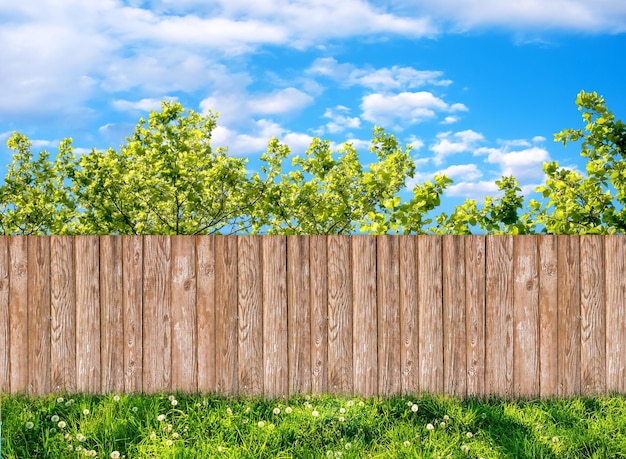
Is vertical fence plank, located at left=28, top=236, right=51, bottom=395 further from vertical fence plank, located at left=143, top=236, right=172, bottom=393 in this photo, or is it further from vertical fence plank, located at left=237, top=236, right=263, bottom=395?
vertical fence plank, located at left=237, top=236, right=263, bottom=395

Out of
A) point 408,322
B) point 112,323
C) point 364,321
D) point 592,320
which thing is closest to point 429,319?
point 408,322

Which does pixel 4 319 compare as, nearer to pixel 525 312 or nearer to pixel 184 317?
pixel 184 317

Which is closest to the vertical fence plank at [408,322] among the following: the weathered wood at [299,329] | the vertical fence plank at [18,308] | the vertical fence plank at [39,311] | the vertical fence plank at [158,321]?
the weathered wood at [299,329]

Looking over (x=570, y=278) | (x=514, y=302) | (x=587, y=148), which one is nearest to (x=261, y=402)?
(x=514, y=302)

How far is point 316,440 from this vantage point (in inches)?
191

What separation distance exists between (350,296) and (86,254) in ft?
7.69

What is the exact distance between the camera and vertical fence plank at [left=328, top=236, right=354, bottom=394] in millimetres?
5738

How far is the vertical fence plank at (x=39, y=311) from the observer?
594 centimetres

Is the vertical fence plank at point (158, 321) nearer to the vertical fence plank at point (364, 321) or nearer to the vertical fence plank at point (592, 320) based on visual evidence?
the vertical fence plank at point (364, 321)

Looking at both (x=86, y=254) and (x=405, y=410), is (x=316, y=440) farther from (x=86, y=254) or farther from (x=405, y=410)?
(x=86, y=254)

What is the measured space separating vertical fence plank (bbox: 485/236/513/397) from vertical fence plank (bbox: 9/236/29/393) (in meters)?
4.06

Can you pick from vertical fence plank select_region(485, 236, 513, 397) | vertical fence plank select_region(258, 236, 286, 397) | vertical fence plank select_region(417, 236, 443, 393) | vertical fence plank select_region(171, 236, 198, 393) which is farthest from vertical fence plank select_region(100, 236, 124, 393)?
vertical fence plank select_region(485, 236, 513, 397)

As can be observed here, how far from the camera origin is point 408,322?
578 cm

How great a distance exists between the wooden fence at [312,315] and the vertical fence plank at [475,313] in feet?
0.04
